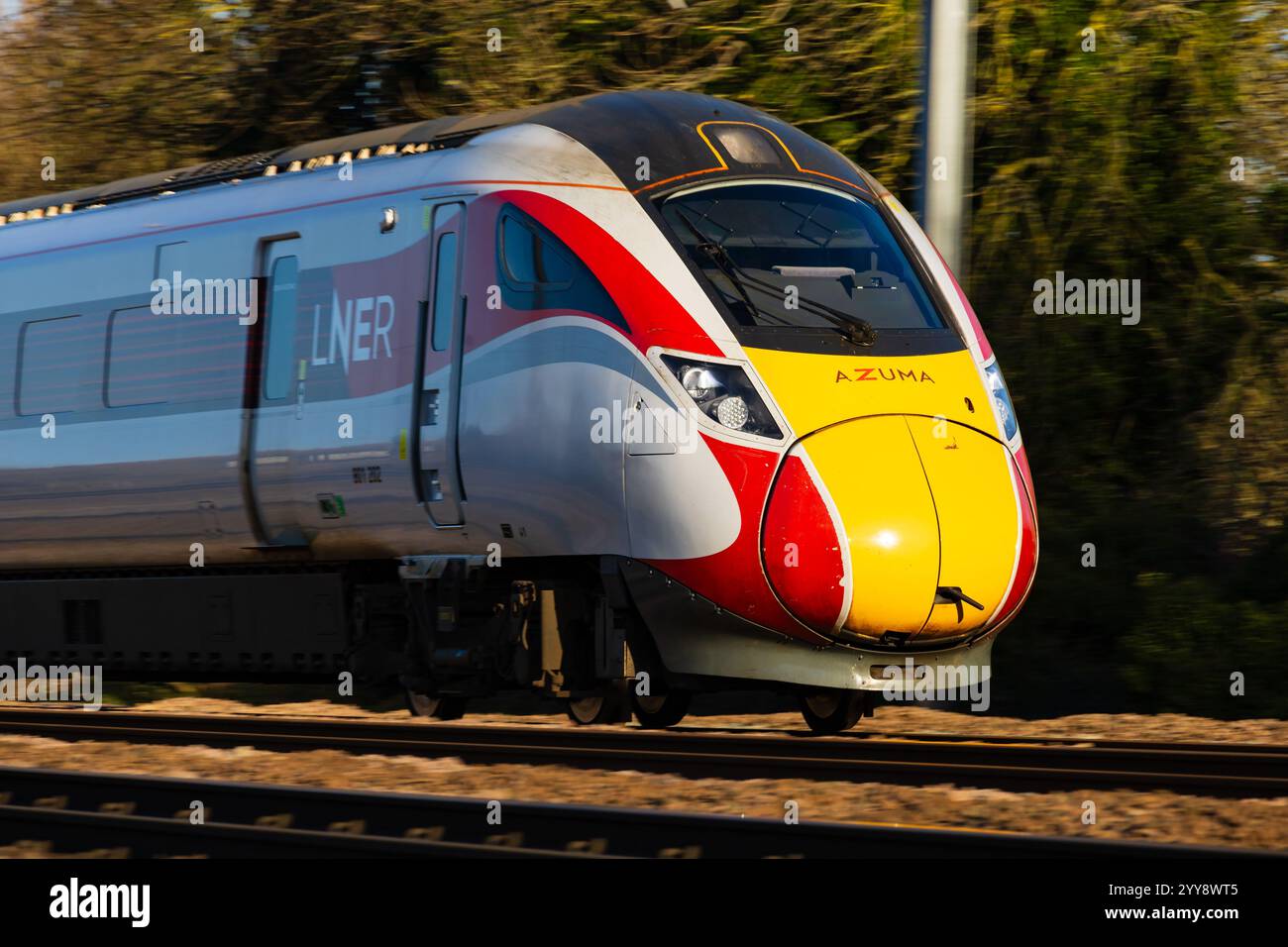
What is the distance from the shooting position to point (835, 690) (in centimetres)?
984

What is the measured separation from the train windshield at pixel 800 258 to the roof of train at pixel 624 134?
9.8 inches

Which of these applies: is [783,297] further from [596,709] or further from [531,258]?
[596,709]

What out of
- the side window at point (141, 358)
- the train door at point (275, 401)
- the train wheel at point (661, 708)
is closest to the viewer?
the train door at point (275, 401)

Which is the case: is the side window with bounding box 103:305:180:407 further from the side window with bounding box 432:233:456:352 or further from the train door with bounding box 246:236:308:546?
the side window with bounding box 432:233:456:352

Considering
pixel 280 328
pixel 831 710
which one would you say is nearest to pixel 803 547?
pixel 831 710

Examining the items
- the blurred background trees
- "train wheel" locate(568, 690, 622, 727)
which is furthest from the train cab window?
the blurred background trees

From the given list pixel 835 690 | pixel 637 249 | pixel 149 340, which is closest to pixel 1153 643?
pixel 835 690

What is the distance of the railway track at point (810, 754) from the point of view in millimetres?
7570

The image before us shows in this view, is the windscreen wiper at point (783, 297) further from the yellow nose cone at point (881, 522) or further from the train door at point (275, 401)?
the train door at point (275, 401)

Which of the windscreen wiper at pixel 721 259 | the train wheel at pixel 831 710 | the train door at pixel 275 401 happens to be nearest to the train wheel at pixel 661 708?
the train wheel at pixel 831 710

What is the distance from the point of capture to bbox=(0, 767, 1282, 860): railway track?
5918 mm

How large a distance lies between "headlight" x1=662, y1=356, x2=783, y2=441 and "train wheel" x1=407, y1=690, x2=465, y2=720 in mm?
3475

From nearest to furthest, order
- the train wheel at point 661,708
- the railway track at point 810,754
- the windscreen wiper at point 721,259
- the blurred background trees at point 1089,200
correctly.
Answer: the railway track at point 810,754, the windscreen wiper at point 721,259, the train wheel at point 661,708, the blurred background trees at point 1089,200
